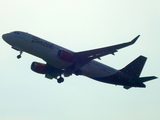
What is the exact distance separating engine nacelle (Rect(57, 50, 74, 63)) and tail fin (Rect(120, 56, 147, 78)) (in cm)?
1247

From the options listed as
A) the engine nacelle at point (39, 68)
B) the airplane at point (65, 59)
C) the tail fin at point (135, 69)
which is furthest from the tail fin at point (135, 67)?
the engine nacelle at point (39, 68)

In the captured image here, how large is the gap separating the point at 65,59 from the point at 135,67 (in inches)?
593

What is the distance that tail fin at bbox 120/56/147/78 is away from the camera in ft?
198

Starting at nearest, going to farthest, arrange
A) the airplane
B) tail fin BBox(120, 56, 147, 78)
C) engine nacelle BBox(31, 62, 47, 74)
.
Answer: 1. the airplane
2. engine nacelle BBox(31, 62, 47, 74)
3. tail fin BBox(120, 56, 147, 78)

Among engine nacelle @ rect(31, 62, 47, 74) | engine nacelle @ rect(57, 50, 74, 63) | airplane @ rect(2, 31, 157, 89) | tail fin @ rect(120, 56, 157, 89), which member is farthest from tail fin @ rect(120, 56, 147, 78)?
engine nacelle @ rect(31, 62, 47, 74)

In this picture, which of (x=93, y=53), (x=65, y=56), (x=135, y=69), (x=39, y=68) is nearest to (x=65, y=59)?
(x=65, y=56)

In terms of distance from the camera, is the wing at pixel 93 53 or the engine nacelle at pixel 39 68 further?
the engine nacelle at pixel 39 68

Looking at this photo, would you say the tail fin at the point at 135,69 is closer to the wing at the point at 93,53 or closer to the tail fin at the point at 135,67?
the tail fin at the point at 135,67

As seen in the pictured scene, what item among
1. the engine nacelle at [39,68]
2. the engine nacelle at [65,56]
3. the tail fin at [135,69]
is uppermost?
the engine nacelle at [65,56]

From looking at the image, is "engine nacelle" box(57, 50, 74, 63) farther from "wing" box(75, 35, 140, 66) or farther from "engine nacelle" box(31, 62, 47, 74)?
"engine nacelle" box(31, 62, 47, 74)

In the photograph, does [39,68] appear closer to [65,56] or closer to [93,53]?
[65,56]

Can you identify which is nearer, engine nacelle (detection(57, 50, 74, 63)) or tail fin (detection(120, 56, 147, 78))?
engine nacelle (detection(57, 50, 74, 63))

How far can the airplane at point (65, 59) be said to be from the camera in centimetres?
5131

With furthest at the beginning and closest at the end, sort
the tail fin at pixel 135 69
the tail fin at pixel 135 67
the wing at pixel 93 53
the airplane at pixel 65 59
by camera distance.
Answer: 1. the tail fin at pixel 135 67
2. the tail fin at pixel 135 69
3. the airplane at pixel 65 59
4. the wing at pixel 93 53
